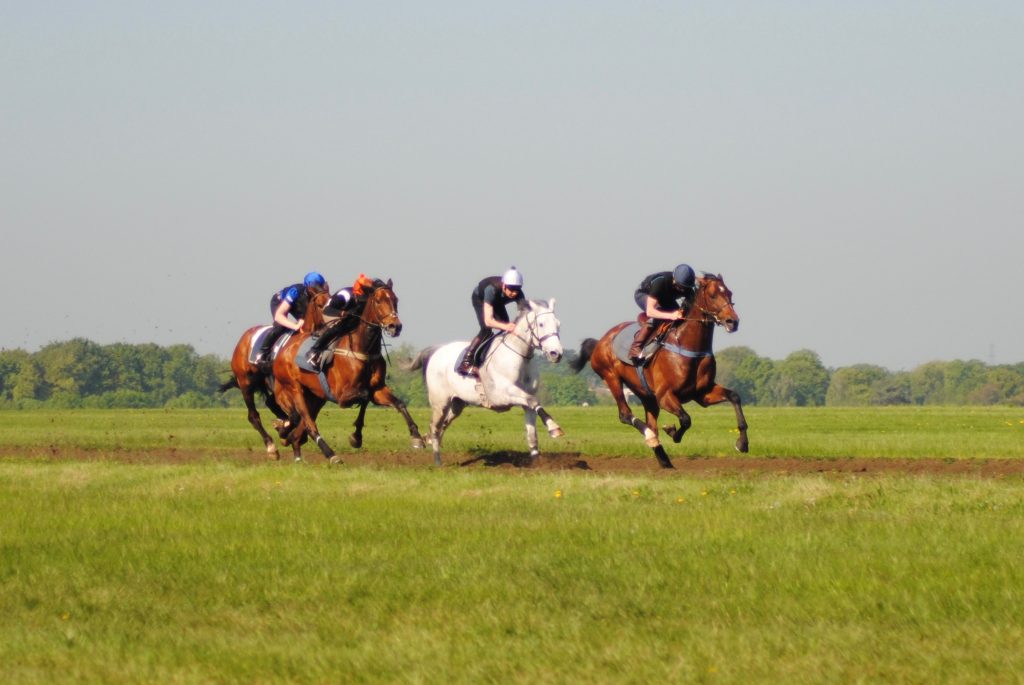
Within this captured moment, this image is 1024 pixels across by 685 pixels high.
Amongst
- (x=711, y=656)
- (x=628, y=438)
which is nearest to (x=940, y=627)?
(x=711, y=656)

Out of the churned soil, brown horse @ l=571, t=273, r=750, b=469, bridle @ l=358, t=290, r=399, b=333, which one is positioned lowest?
the churned soil

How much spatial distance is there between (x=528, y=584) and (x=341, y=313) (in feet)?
40.6

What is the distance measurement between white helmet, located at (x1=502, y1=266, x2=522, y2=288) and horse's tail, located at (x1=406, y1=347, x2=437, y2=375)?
226 centimetres

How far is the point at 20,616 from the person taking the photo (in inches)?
432

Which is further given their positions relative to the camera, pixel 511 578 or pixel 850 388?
pixel 850 388

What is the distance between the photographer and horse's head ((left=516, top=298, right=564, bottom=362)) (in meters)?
21.1

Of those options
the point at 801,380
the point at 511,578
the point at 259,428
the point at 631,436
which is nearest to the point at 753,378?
the point at 801,380

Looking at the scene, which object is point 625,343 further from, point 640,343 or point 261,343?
point 261,343

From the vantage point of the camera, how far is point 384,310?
898 inches

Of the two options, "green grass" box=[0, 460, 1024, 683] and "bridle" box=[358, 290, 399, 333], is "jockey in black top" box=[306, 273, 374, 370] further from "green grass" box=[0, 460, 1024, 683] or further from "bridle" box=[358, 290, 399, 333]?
"green grass" box=[0, 460, 1024, 683]

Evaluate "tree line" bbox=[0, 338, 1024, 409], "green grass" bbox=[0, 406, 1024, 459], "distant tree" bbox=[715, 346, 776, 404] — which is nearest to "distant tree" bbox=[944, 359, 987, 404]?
"tree line" bbox=[0, 338, 1024, 409]

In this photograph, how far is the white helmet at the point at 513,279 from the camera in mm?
22297

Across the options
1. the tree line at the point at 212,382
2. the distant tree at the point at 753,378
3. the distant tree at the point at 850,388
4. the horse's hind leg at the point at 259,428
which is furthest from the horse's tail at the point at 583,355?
the distant tree at the point at 850,388

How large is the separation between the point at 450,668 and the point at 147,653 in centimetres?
180
